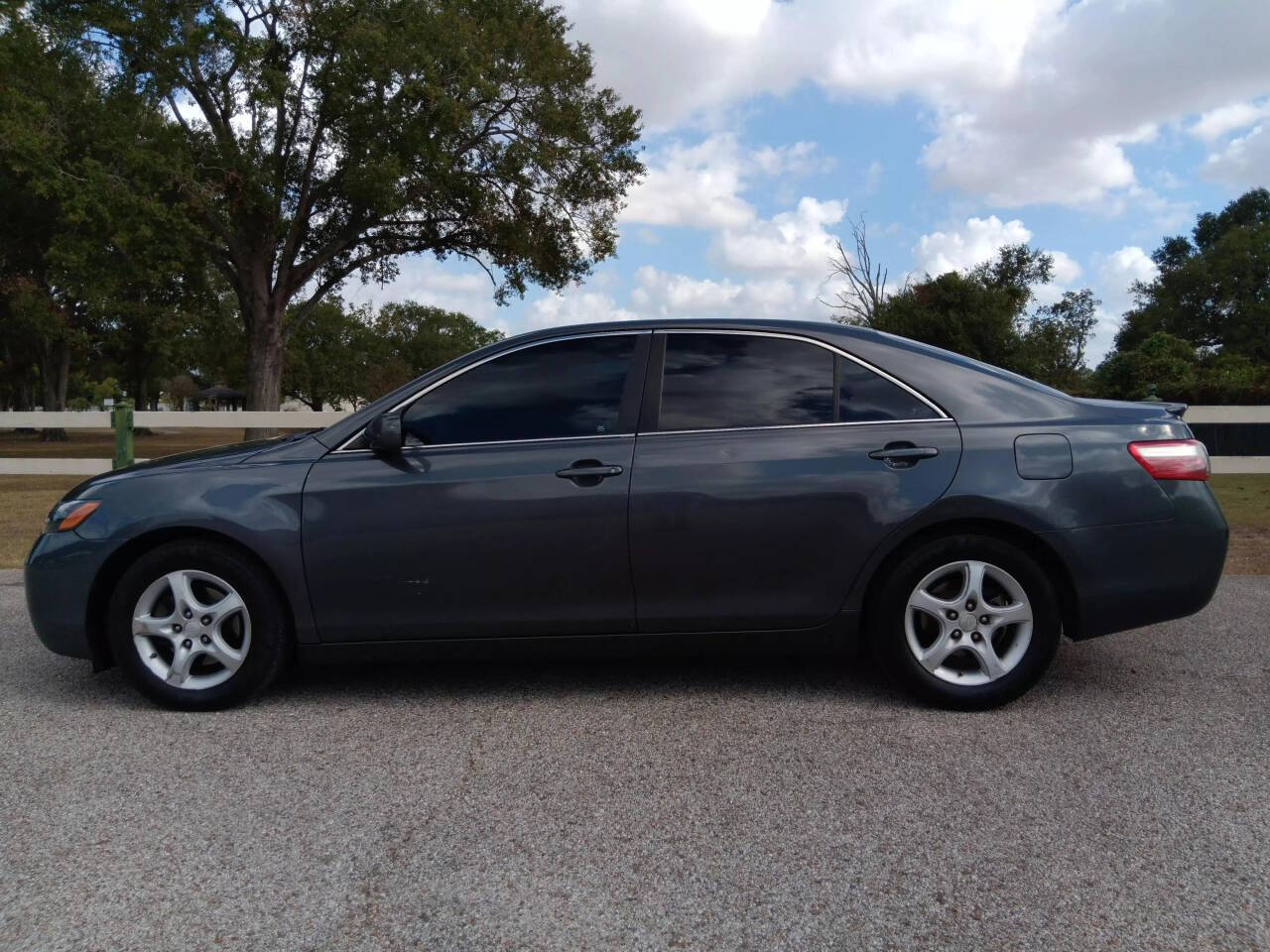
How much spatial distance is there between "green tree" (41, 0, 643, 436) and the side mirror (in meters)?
18.4

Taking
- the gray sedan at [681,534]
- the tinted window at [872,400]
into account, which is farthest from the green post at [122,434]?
the tinted window at [872,400]

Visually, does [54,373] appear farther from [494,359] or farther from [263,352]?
[494,359]

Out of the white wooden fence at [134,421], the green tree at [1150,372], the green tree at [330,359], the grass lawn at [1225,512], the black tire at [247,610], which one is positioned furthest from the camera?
the green tree at [330,359]

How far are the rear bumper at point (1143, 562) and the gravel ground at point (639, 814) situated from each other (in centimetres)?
42

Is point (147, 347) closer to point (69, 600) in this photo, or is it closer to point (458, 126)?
point (458, 126)

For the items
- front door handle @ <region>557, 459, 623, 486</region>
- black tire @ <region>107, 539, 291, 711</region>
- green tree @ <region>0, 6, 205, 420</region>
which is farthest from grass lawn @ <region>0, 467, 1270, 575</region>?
green tree @ <region>0, 6, 205, 420</region>

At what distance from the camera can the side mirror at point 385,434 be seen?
4.18 metres

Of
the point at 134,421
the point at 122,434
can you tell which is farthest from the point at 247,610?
the point at 134,421

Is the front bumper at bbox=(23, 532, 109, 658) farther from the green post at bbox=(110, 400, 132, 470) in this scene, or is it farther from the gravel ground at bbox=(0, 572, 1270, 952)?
the green post at bbox=(110, 400, 132, 470)

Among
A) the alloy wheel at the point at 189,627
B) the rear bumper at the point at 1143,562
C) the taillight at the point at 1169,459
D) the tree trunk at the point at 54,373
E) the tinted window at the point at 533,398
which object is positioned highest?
the tree trunk at the point at 54,373

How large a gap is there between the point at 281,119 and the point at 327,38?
2.31 m

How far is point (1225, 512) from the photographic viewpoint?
1111 cm

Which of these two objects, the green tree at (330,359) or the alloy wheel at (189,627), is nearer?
the alloy wheel at (189,627)

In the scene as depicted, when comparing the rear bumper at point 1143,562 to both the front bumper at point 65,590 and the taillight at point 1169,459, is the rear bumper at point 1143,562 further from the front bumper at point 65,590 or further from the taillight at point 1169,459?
the front bumper at point 65,590
